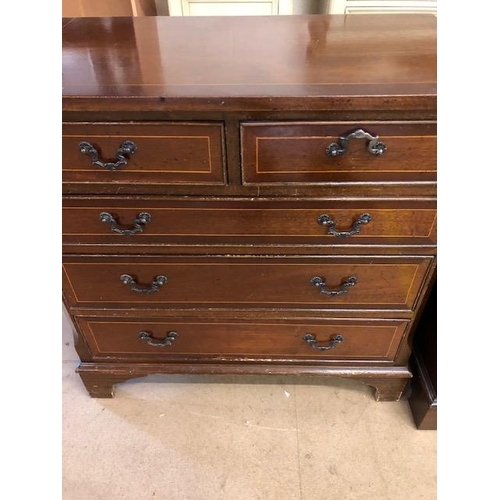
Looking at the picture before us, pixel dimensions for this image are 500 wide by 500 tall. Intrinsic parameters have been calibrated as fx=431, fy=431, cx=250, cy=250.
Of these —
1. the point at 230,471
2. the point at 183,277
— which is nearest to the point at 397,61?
the point at 183,277

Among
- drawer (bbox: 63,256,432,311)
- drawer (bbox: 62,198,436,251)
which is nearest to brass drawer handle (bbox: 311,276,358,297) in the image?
drawer (bbox: 63,256,432,311)

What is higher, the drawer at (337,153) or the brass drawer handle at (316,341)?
the drawer at (337,153)

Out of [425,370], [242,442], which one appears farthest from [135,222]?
[425,370]

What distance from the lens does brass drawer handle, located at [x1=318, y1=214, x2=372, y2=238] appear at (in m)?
0.94

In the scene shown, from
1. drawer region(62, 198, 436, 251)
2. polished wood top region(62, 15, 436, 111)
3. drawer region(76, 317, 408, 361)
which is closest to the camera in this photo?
polished wood top region(62, 15, 436, 111)

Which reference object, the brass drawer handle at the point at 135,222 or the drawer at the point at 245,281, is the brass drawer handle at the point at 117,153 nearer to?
the brass drawer handle at the point at 135,222

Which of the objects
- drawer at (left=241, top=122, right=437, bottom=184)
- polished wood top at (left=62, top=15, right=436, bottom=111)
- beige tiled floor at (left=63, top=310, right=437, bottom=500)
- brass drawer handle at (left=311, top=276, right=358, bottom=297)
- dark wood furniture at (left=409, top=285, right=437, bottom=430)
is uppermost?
polished wood top at (left=62, top=15, right=436, bottom=111)

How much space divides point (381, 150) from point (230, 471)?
36.5 inches

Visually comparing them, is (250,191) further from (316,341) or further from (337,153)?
(316,341)

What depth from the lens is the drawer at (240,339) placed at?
1171 mm

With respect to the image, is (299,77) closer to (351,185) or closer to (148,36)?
(351,185)

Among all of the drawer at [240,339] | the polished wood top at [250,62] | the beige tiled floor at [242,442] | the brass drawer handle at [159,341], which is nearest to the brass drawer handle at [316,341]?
the drawer at [240,339]

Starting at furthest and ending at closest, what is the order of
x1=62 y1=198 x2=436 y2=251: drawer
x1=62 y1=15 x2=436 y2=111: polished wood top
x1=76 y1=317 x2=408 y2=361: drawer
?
1. x1=76 y1=317 x2=408 y2=361: drawer
2. x1=62 y1=198 x2=436 y2=251: drawer
3. x1=62 y1=15 x2=436 y2=111: polished wood top

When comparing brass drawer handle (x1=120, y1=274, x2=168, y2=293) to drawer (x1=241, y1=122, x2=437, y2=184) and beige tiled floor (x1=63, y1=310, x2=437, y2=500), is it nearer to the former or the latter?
drawer (x1=241, y1=122, x2=437, y2=184)
